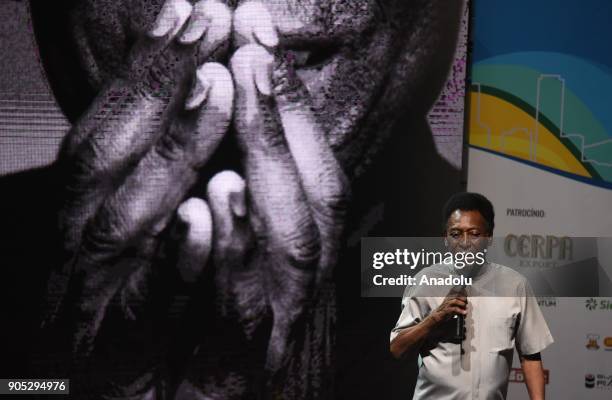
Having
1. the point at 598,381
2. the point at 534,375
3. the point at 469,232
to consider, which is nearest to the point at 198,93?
the point at 469,232

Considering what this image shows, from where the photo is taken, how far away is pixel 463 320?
6.77 feet

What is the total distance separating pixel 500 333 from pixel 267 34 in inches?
58.2

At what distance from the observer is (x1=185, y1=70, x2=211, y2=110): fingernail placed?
2.85 meters

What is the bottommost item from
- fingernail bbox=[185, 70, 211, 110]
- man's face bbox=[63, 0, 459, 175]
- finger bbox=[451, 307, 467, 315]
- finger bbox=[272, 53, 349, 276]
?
finger bbox=[451, 307, 467, 315]

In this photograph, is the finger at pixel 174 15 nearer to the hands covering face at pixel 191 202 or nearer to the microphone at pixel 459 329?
the hands covering face at pixel 191 202

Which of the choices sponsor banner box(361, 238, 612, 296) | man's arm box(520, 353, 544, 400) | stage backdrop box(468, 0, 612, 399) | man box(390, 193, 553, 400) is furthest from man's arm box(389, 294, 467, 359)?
stage backdrop box(468, 0, 612, 399)

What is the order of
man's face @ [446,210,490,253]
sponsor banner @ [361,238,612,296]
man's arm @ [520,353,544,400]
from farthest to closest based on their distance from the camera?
sponsor banner @ [361,238,612,296] < man's face @ [446,210,490,253] < man's arm @ [520,353,544,400]

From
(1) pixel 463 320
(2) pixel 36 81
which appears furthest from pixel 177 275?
(1) pixel 463 320

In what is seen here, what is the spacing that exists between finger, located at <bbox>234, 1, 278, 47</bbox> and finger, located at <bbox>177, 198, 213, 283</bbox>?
0.67 meters

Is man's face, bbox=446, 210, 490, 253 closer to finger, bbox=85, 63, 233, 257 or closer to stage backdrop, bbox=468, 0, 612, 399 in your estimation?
stage backdrop, bbox=468, 0, 612, 399

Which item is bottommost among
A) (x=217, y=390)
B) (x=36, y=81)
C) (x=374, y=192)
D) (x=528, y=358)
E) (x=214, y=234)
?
(x=217, y=390)

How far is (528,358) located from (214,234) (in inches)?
52.6

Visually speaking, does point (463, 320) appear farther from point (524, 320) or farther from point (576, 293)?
point (576, 293)

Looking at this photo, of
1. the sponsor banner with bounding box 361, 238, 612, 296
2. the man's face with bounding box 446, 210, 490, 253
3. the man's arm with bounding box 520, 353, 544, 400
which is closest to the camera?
the man's arm with bounding box 520, 353, 544, 400
